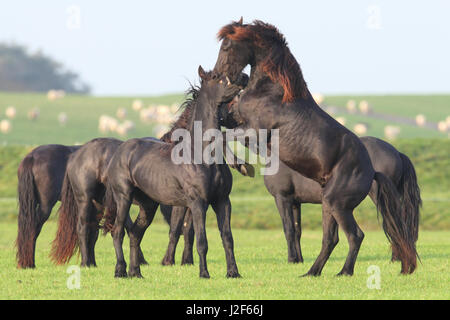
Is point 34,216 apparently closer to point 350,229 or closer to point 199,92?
point 199,92

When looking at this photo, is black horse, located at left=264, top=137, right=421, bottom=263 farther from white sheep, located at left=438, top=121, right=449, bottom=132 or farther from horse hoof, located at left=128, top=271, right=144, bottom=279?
white sheep, located at left=438, top=121, right=449, bottom=132

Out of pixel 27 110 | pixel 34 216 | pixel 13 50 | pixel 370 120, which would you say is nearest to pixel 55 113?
pixel 27 110

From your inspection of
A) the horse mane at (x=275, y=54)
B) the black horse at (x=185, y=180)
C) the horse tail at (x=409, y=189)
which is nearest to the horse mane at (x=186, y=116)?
the black horse at (x=185, y=180)

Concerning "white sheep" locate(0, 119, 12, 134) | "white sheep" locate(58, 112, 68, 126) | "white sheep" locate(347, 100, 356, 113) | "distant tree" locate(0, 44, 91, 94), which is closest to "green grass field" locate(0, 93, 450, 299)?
"white sheep" locate(0, 119, 12, 134)

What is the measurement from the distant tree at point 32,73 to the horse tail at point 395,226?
103010 mm

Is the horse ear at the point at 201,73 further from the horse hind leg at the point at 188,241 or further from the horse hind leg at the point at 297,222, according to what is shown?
the horse hind leg at the point at 297,222

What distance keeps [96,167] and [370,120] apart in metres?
58.8

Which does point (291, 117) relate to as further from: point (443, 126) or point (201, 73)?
point (443, 126)

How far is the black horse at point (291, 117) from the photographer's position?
1195 cm

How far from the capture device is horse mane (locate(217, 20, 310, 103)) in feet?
39.0

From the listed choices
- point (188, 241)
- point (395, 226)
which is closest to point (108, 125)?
point (188, 241)

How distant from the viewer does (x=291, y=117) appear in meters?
12.0

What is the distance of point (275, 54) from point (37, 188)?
223 inches

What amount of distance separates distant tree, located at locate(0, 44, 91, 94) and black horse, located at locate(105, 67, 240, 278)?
10174 cm
